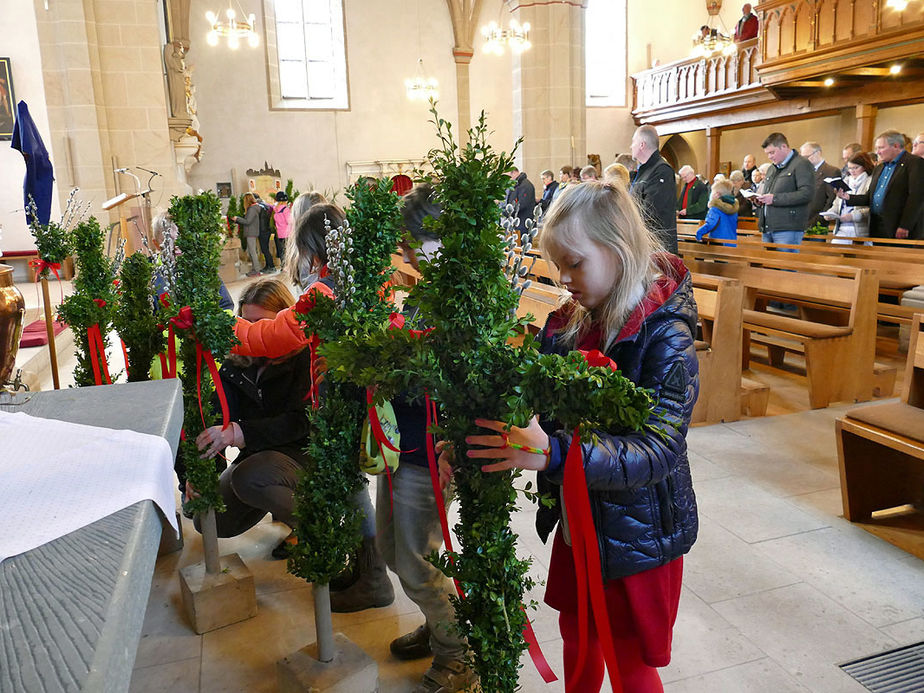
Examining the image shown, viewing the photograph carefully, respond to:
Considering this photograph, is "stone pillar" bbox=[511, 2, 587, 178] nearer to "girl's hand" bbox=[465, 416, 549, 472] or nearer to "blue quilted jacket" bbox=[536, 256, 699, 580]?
"blue quilted jacket" bbox=[536, 256, 699, 580]

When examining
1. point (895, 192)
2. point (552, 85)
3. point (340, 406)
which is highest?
point (552, 85)

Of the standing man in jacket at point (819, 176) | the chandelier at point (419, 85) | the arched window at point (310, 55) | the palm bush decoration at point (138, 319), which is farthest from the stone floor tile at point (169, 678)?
the arched window at point (310, 55)

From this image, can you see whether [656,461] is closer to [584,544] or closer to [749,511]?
[584,544]

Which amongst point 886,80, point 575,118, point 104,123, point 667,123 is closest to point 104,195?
point 104,123

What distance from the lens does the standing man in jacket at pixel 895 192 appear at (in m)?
7.20

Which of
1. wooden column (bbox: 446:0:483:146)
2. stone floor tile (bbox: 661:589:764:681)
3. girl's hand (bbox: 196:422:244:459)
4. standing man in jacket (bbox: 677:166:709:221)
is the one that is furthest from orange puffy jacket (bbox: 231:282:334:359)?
wooden column (bbox: 446:0:483:146)

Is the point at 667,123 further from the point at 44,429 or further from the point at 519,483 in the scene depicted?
the point at 44,429

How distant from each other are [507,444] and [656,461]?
1.27 feet

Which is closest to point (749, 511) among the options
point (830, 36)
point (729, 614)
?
point (729, 614)

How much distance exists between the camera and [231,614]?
247 centimetres

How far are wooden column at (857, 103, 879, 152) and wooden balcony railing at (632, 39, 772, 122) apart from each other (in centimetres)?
186

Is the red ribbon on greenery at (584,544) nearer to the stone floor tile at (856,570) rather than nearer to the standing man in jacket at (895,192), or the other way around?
the stone floor tile at (856,570)

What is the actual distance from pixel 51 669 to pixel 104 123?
358 inches

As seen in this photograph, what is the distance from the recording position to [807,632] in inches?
91.0
